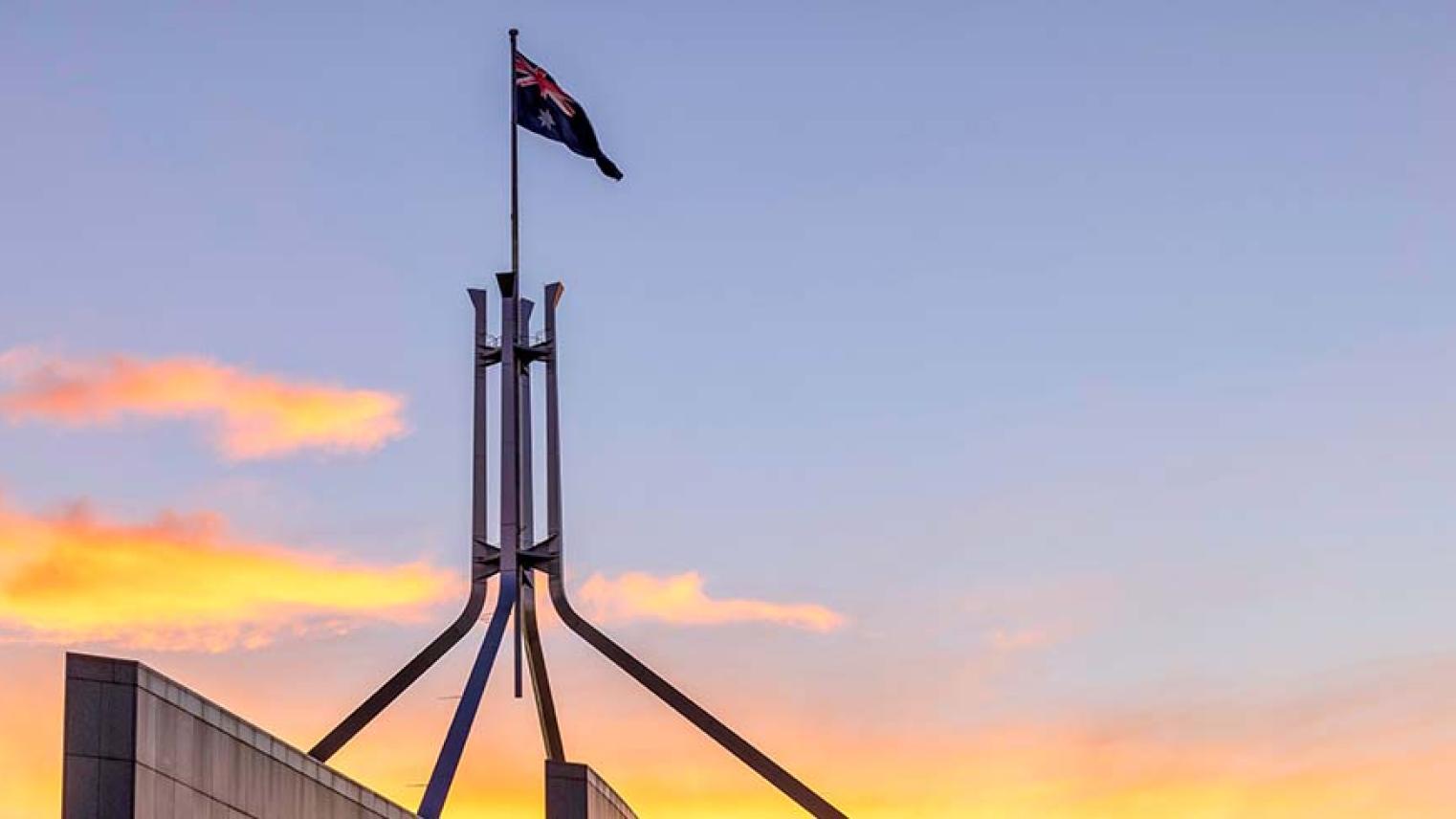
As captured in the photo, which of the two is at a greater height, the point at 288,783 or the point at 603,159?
the point at 603,159

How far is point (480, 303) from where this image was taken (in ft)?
221

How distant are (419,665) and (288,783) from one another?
99.4ft

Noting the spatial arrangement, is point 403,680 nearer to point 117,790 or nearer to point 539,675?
point 539,675

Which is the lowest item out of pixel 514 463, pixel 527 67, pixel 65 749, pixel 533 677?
pixel 65 749

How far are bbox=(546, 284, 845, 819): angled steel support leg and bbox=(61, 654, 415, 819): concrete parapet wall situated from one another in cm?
3012

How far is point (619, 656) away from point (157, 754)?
119ft

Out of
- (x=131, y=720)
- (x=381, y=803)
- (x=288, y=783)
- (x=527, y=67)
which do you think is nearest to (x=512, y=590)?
(x=527, y=67)

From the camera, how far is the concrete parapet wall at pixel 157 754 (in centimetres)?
2911

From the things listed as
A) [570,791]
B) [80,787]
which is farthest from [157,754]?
[570,791]

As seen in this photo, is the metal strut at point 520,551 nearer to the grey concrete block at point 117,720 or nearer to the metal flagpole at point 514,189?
the metal flagpole at point 514,189

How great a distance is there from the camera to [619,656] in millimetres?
65938

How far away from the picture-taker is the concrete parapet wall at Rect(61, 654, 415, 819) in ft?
95.5

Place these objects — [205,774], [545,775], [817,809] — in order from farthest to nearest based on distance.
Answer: [817,809]
[545,775]
[205,774]

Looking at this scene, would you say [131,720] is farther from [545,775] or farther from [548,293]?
[548,293]
